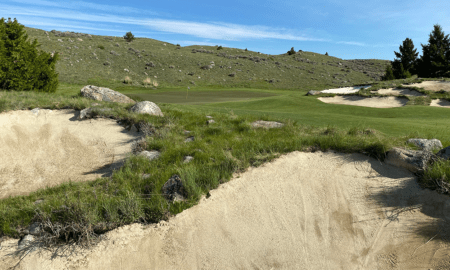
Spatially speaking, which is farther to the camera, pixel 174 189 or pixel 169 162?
pixel 169 162

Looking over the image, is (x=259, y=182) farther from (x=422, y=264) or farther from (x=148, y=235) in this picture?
(x=422, y=264)

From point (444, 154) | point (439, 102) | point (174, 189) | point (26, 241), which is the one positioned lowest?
point (26, 241)

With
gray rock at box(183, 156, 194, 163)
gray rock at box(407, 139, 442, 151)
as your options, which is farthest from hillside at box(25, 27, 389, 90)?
gray rock at box(407, 139, 442, 151)

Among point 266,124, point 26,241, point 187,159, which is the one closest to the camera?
point 26,241

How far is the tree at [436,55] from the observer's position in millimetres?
38906

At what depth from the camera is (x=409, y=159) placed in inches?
226

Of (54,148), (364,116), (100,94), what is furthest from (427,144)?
(100,94)

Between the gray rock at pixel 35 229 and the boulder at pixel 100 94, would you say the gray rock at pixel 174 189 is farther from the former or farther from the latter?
the boulder at pixel 100 94

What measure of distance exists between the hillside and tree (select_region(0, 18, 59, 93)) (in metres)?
16.9

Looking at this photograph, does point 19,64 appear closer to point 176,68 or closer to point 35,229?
point 35,229

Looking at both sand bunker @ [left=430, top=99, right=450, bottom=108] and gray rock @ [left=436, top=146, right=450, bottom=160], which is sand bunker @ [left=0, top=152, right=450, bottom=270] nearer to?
gray rock @ [left=436, top=146, right=450, bottom=160]

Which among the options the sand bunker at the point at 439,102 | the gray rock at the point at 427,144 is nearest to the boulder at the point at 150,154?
the gray rock at the point at 427,144

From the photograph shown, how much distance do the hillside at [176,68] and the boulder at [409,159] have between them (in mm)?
35497

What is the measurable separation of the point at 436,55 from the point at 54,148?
50265 mm
